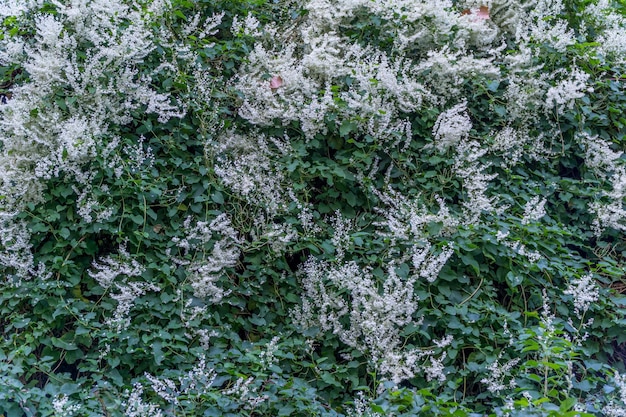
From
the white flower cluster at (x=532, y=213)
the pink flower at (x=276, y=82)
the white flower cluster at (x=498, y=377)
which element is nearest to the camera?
the white flower cluster at (x=498, y=377)

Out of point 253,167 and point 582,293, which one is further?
point 253,167

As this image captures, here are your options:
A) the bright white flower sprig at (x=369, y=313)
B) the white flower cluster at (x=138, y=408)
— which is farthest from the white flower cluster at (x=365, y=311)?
the white flower cluster at (x=138, y=408)

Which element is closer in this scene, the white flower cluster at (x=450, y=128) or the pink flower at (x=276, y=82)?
the white flower cluster at (x=450, y=128)

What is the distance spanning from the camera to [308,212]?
153 inches

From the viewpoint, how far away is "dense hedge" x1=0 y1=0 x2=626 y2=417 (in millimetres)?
3264

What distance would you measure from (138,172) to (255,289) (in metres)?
0.95

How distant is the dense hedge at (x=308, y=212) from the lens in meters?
3.26

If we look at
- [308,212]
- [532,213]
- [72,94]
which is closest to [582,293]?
[532,213]

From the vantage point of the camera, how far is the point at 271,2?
484 cm

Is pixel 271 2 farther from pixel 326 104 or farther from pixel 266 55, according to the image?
pixel 326 104

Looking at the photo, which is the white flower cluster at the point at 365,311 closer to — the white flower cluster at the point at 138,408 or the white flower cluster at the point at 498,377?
the white flower cluster at the point at 498,377

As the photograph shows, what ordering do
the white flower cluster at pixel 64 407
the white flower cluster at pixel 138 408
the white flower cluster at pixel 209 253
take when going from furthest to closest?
the white flower cluster at pixel 209 253, the white flower cluster at pixel 138 408, the white flower cluster at pixel 64 407

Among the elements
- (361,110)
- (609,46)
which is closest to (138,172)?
(361,110)

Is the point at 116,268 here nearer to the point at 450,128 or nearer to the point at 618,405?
the point at 450,128
